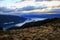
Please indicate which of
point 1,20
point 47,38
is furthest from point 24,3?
point 47,38

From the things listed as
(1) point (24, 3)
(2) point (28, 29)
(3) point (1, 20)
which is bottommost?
(2) point (28, 29)

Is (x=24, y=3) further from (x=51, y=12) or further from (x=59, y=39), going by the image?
(x=59, y=39)

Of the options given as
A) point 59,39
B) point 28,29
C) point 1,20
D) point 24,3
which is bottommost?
point 59,39

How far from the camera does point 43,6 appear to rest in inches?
54.9

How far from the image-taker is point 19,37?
4.38 feet

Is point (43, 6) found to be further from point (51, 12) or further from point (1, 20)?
point (1, 20)

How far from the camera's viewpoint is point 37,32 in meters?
1.37

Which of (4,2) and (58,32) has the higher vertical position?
(4,2)

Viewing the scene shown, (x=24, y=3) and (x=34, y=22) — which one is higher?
(x=24, y=3)

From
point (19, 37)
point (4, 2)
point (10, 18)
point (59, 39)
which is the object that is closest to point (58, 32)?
point (59, 39)

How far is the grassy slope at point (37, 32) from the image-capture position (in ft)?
4.37

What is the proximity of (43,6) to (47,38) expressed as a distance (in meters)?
0.32

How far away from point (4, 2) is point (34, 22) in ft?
1.18

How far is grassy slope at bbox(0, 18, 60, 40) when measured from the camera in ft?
4.37
